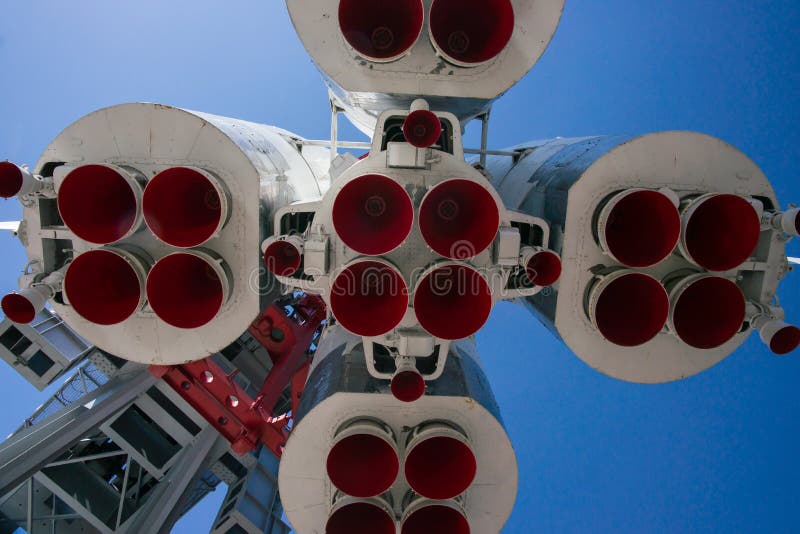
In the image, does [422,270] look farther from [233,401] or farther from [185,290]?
[233,401]

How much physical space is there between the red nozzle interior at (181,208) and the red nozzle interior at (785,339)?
198 inches

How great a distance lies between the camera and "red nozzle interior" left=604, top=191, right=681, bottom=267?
3607 millimetres

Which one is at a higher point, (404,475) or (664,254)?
(664,254)

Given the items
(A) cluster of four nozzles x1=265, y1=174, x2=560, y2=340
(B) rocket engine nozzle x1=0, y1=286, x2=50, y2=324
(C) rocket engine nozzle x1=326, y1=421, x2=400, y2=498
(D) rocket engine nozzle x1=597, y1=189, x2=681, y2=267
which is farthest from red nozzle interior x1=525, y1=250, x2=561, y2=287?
(B) rocket engine nozzle x1=0, y1=286, x2=50, y2=324

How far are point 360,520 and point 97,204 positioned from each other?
387 cm

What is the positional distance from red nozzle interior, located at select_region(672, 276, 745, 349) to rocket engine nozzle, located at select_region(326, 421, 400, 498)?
293 cm

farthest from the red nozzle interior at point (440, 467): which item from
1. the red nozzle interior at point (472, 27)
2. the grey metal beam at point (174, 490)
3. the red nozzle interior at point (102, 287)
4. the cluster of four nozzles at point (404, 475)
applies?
the grey metal beam at point (174, 490)

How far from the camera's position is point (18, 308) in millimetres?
3545

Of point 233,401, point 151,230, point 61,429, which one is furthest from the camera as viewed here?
point 233,401

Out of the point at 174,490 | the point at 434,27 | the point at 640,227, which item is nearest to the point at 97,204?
the point at 434,27

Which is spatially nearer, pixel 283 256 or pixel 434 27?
pixel 283 256

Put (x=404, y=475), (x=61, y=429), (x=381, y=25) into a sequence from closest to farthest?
(x=404, y=475) → (x=381, y=25) → (x=61, y=429)

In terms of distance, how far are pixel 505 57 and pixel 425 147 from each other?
150cm

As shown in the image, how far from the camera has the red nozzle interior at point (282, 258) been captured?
3.62m
